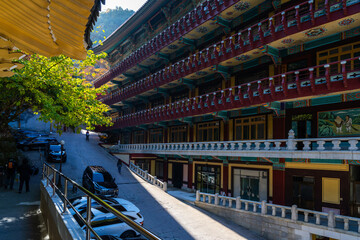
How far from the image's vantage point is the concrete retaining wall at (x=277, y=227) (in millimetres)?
14640

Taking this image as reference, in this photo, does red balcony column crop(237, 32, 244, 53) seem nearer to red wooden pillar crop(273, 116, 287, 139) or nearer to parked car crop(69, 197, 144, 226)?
red wooden pillar crop(273, 116, 287, 139)

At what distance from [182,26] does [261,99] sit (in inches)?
500

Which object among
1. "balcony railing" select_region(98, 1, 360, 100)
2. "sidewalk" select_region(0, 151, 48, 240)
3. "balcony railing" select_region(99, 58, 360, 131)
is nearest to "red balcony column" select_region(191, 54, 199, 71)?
"balcony railing" select_region(98, 1, 360, 100)

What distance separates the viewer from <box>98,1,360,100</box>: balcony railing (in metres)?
16.5

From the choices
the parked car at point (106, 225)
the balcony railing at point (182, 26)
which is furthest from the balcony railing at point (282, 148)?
the parked car at point (106, 225)

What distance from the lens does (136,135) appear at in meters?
42.1

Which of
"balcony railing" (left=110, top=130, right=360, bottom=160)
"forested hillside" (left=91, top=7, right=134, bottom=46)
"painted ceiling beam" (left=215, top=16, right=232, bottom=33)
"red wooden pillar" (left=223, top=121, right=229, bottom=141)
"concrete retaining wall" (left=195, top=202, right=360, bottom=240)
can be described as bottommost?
"concrete retaining wall" (left=195, top=202, right=360, bottom=240)

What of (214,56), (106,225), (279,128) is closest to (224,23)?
(214,56)

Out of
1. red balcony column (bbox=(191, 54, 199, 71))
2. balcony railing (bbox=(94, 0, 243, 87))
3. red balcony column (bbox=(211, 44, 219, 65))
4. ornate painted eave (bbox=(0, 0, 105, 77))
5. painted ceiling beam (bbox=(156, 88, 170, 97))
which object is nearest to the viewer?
ornate painted eave (bbox=(0, 0, 105, 77))

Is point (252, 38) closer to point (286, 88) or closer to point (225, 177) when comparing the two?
point (286, 88)

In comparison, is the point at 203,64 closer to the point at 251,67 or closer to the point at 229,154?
the point at 251,67

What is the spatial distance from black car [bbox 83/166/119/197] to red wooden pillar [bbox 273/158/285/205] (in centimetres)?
1212

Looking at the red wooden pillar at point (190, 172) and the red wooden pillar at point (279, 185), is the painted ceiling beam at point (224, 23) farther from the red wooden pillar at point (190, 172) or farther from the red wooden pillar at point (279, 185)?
the red wooden pillar at point (190, 172)

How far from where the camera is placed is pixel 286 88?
58.7 feet
